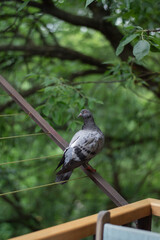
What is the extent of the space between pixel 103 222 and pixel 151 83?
1956 millimetres

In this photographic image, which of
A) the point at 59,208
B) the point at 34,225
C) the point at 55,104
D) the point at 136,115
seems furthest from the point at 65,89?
the point at 59,208

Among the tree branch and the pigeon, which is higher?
the pigeon

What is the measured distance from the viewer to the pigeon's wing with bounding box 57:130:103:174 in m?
1.08

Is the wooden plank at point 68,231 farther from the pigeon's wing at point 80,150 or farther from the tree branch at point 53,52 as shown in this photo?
the tree branch at point 53,52

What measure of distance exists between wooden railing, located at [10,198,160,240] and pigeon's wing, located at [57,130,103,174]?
0.91 feet

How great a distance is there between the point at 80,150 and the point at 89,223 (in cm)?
40

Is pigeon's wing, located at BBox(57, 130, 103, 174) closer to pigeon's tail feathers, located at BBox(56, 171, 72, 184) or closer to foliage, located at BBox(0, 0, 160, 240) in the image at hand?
pigeon's tail feathers, located at BBox(56, 171, 72, 184)

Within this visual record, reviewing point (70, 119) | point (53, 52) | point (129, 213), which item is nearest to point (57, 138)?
point (129, 213)

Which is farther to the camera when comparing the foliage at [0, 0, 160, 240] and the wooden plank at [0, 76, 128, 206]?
the foliage at [0, 0, 160, 240]

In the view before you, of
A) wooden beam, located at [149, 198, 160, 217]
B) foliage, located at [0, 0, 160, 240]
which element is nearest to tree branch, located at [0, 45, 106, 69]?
foliage, located at [0, 0, 160, 240]

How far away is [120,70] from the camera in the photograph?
1870 mm

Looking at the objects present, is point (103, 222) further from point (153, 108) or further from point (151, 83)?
point (153, 108)

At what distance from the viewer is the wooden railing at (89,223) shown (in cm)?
63

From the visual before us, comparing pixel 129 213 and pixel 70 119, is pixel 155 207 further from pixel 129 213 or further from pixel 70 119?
pixel 70 119
